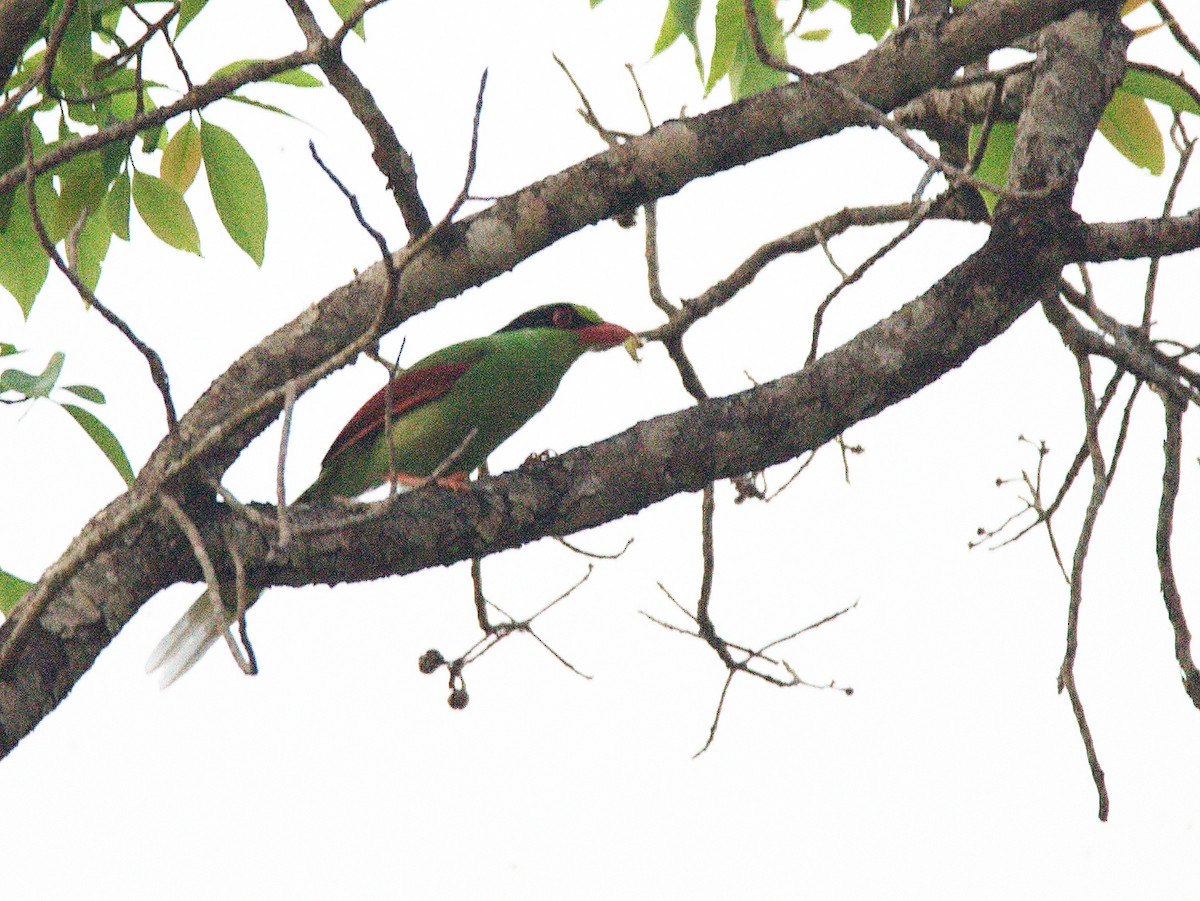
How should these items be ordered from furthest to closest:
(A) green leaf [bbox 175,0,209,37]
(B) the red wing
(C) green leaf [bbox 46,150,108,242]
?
(B) the red wing
(C) green leaf [bbox 46,150,108,242]
(A) green leaf [bbox 175,0,209,37]

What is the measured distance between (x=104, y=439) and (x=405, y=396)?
1.49 m

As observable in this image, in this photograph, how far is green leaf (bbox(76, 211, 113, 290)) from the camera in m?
3.10

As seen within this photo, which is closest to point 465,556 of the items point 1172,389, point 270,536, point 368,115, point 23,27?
point 270,536

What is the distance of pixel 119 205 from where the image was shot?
9.71 feet

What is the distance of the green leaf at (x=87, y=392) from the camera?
7.47 ft

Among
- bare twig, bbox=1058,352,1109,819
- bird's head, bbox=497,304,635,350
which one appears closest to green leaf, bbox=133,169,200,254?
bird's head, bbox=497,304,635,350

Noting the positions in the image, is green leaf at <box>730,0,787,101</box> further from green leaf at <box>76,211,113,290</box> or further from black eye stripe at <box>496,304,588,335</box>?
green leaf at <box>76,211,113,290</box>

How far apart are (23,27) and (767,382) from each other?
1.36 m

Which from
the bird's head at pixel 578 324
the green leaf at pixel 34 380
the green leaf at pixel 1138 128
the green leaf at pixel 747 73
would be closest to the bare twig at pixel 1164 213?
the green leaf at pixel 1138 128

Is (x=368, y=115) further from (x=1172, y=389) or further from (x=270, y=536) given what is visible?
(x=1172, y=389)

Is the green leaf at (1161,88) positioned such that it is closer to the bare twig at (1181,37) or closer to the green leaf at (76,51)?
the bare twig at (1181,37)

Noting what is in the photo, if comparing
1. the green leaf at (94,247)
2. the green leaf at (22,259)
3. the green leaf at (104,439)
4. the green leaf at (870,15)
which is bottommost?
the green leaf at (104,439)

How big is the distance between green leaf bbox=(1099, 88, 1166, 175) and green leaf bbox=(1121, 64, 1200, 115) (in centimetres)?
8

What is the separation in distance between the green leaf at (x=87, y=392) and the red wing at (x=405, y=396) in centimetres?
146
